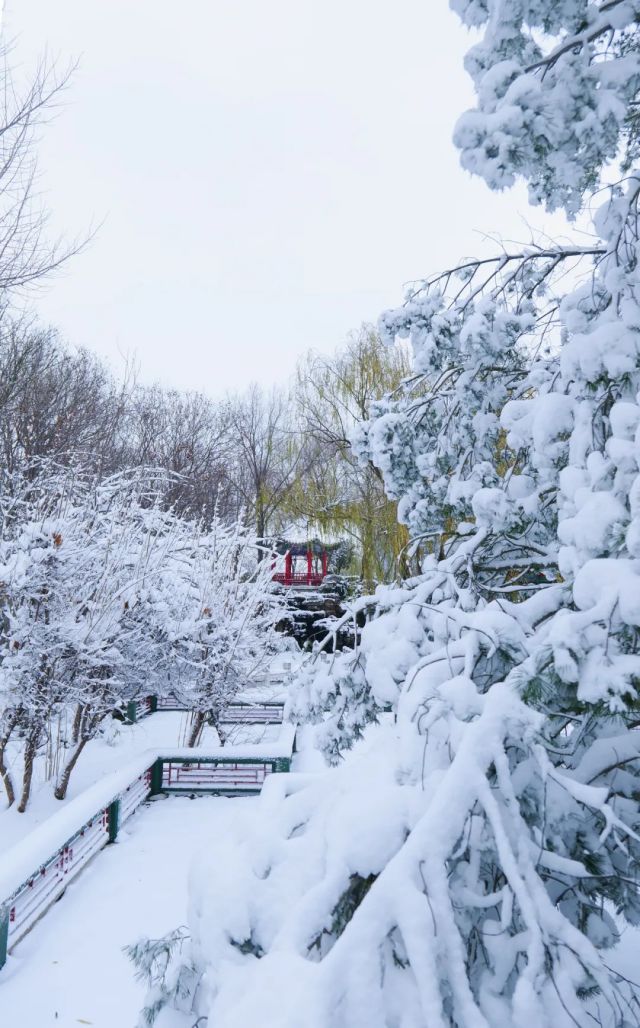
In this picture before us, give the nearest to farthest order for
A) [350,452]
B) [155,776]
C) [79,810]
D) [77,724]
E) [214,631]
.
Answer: [79,810], [77,724], [155,776], [214,631], [350,452]

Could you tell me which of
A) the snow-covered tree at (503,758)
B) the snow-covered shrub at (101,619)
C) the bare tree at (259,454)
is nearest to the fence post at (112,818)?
the snow-covered shrub at (101,619)

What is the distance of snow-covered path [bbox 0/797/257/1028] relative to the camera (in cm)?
471

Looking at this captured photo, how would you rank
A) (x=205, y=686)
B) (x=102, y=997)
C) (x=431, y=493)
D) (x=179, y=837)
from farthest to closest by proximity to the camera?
(x=205, y=686)
(x=179, y=837)
(x=431, y=493)
(x=102, y=997)

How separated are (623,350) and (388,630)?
176 centimetres

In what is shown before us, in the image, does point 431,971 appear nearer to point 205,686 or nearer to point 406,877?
point 406,877

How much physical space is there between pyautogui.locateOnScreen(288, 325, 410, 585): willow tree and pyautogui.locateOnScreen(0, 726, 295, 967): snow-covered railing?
9117 millimetres

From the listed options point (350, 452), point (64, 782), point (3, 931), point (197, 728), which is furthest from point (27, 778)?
point (350, 452)

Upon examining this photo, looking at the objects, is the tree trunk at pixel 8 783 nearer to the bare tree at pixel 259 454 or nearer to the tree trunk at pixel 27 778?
the tree trunk at pixel 27 778

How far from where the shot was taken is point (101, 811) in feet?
24.7

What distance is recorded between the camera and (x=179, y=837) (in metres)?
8.13

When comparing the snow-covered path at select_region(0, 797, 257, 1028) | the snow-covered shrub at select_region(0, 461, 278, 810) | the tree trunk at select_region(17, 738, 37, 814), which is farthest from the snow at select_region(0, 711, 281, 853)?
the snow-covered path at select_region(0, 797, 257, 1028)

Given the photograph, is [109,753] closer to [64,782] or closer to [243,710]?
[64,782]

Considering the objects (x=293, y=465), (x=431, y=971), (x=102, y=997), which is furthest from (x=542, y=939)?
(x=293, y=465)

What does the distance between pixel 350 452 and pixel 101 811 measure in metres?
15.3
